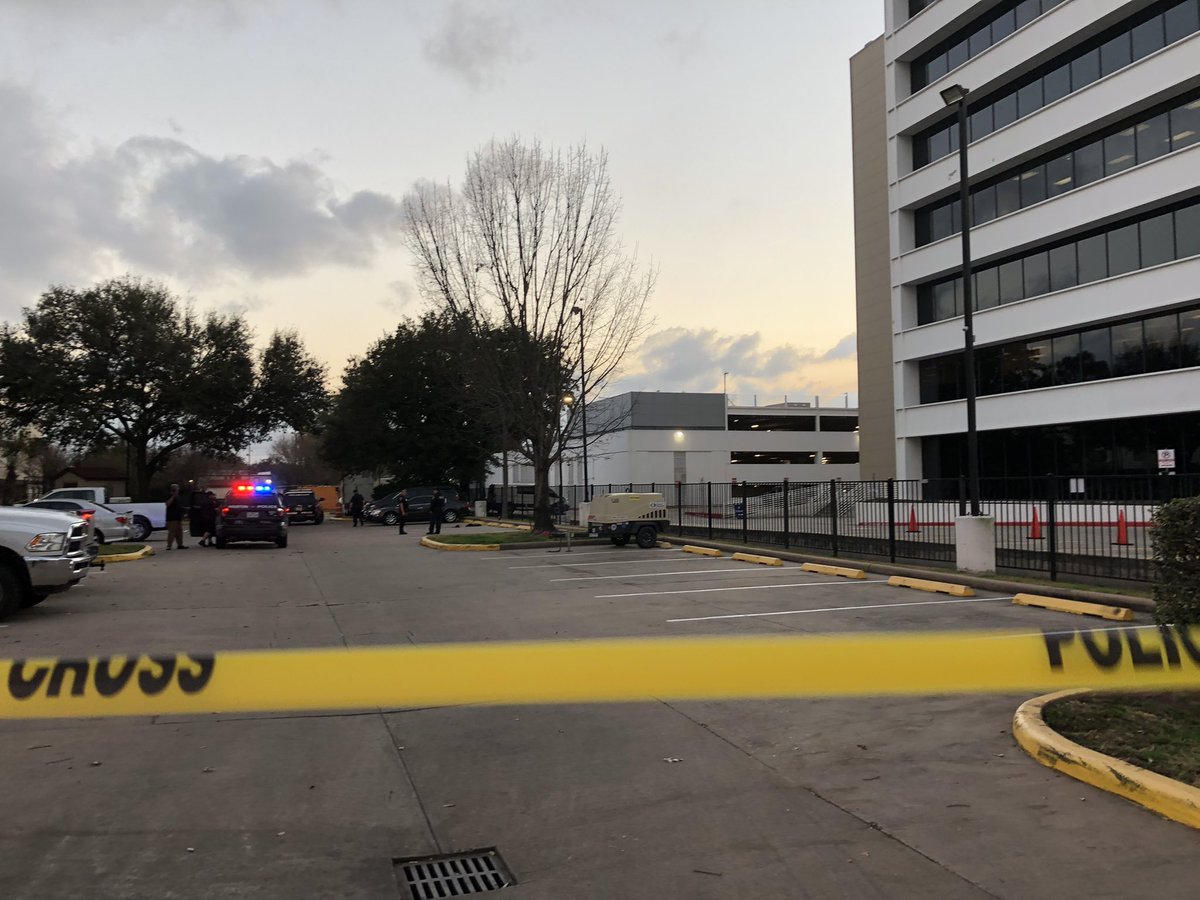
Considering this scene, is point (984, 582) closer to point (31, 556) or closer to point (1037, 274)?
point (31, 556)

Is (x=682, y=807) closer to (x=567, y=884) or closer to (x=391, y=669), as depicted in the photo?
(x=567, y=884)

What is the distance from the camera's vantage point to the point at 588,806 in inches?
193

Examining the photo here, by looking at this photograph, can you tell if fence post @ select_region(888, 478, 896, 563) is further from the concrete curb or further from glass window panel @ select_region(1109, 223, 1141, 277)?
glass window panel @ select_region(1109, 223, 1141, 277)

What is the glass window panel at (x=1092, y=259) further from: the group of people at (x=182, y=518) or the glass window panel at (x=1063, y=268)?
the group of people at (x=182, y=518)

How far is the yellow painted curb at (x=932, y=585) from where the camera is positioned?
13438mm

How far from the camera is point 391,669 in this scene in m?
8.50

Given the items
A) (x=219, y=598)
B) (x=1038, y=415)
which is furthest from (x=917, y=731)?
(x=1038, y=415)

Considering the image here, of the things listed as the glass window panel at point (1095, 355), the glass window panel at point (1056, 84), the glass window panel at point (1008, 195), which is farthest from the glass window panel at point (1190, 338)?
the glass window panel at point (1056, 84)

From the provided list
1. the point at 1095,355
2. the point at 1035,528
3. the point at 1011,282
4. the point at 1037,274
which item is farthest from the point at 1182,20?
the point at 1035,528

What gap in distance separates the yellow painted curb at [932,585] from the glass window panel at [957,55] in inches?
1187

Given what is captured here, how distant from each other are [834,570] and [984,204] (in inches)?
1022

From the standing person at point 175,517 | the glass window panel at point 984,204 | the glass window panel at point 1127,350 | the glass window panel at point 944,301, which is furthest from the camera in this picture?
the glass window panel at point 944,301

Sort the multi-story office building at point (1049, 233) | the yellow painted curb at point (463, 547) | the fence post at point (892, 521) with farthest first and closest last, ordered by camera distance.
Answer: the multi-story office building at point (1049, 233)
the yellow painted curb at point (463, 547)
the fence post at point (892, 521)

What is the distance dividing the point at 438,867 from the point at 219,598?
11.0 meters
